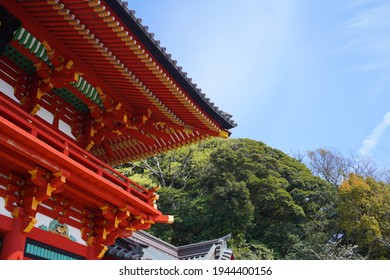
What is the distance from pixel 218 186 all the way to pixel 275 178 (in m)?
5.37

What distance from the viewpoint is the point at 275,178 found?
32406 mm

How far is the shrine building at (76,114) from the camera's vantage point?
6164mm

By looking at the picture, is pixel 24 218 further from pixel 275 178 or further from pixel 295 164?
pixel 295 164

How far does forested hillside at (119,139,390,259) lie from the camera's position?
1132 inches

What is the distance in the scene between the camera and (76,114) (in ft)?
28.3

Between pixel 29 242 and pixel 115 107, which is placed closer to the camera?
pixel 29 242

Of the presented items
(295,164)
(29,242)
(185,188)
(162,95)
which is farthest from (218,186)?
(29,242)

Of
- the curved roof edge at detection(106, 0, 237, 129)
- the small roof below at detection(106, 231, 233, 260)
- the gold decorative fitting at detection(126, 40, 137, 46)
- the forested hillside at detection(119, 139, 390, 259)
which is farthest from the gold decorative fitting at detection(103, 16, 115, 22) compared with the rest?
the forested hillside at detection(119, 139, 390, 259)

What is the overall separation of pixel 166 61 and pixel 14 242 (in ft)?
13.4

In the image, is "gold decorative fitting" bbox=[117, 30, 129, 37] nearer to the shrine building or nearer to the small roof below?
the shrine building

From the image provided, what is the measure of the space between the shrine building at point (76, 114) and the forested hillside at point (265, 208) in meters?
19.8

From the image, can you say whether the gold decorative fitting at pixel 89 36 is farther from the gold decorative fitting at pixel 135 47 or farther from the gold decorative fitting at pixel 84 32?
the gold decorative fitting at pixel 135 47

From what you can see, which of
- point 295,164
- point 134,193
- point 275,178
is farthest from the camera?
point 295,164

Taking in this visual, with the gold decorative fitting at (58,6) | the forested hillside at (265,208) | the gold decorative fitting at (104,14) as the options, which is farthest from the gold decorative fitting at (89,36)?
the forested hillside at (265,208)
